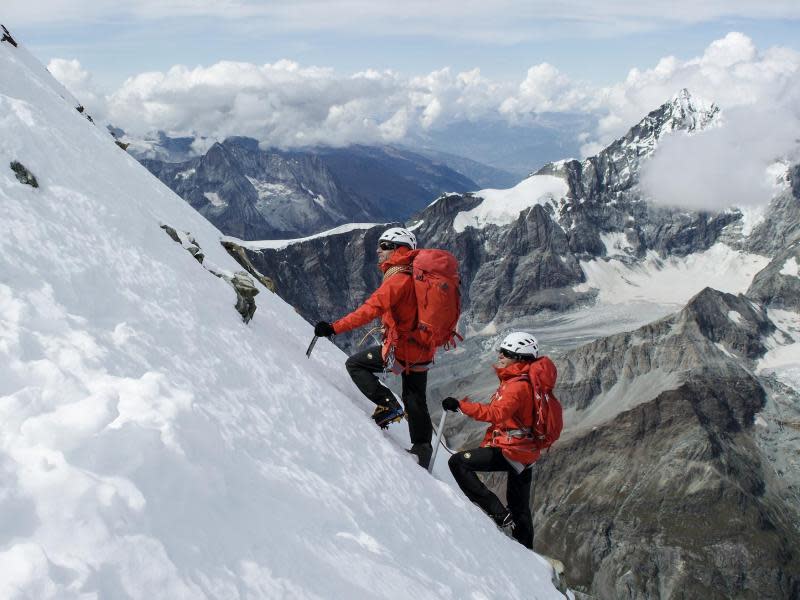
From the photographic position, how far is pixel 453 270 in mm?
12102

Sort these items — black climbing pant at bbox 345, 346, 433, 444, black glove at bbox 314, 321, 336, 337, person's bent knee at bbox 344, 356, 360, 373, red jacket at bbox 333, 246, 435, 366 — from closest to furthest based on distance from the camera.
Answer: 1. red jacket at bbox 333, 246, 435, 366
2. black glove at bbox 314, 321, 336, 337
3. black climbing pant at bbox 345, 346, 433, 444
4. person's bent knee at bbox 344, 356, 360, 373

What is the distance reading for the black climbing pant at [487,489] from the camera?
13008 mm

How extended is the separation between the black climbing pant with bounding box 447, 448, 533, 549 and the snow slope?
0.44 meters

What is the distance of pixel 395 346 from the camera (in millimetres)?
12719

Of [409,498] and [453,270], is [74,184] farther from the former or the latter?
[409,498]

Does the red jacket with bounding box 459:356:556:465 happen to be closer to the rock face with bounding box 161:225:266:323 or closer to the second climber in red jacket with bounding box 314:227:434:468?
the second climber in red jacket with bounding box 314:227:434:468

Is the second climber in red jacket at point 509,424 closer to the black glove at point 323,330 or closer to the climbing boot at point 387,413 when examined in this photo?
the climbing boot at point 387,413

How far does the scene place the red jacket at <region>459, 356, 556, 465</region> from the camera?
12.2 metres

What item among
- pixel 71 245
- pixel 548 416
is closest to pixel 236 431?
pixel 71 245

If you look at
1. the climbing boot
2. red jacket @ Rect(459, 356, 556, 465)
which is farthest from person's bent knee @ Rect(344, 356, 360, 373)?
red jacket @ Rect(459, 356, 556, 465)

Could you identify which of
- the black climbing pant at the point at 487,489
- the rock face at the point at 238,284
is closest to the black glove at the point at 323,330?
the rock face at the point at 238,284

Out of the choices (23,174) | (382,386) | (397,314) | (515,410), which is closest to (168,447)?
(397,314)

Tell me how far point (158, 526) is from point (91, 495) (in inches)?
27.1

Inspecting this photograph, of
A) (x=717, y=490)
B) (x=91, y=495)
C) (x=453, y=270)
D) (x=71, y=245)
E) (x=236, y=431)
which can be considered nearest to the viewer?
A: (x=91, y=495)
